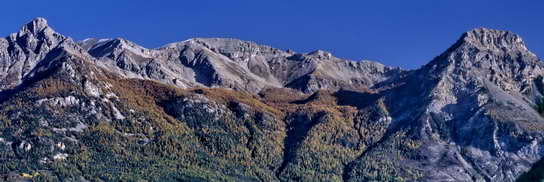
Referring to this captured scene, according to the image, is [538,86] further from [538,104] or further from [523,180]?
[523,180]

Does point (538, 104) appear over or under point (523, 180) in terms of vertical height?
over

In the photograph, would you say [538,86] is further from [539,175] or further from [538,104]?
[539,175]

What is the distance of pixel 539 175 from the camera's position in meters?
39.3

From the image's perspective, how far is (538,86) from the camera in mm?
41031

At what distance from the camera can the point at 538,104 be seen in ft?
135

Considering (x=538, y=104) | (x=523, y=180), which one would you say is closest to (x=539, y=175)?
(x=523, y=180)

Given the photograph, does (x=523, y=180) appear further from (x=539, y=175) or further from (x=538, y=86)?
(x=538, y=86)

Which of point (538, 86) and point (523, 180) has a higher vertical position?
point (538, 86)

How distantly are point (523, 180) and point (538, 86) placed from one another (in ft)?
14.7

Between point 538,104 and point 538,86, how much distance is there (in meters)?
0.82

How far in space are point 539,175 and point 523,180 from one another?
2.42 feet

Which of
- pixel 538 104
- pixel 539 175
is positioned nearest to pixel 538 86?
pixel 538 104

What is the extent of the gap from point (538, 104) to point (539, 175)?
3553mm
